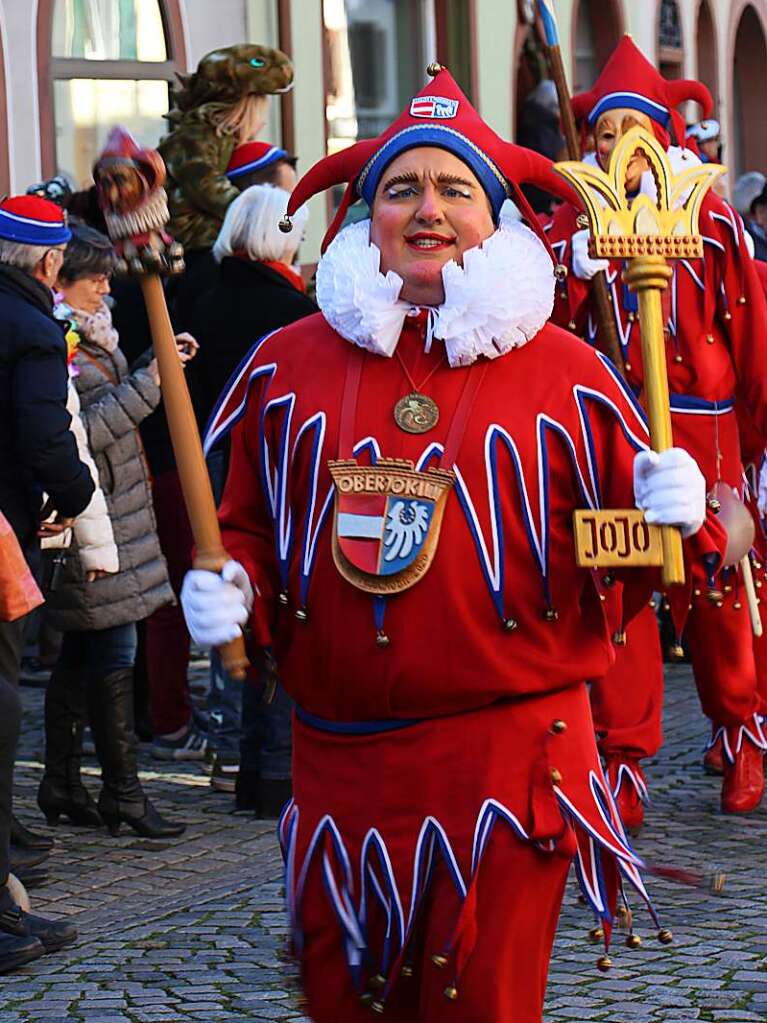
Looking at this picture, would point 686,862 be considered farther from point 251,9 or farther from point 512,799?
point 251,9

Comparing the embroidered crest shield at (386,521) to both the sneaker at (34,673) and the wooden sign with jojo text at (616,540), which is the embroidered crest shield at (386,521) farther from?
the sneaker at (34,673)

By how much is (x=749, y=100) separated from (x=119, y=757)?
14.5m

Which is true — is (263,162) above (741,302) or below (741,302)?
above

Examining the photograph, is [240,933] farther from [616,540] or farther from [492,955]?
[616,540]

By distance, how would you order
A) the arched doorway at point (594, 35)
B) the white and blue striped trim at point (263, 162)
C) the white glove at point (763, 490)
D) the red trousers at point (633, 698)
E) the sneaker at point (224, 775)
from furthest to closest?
the arched doorway at point (594, 35), the white and blue striped trim at point (263, 162), the sneaker at point (224, 775), the white glove at point (763, 490), the red trousers at point (633, 698)

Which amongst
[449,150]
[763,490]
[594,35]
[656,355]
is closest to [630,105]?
[763,490]

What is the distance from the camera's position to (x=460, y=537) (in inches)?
139

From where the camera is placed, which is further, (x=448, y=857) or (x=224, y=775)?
(x=224, y=775)

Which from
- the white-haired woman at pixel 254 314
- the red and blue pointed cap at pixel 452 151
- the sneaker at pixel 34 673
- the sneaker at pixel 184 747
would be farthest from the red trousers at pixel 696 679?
the sneaker at pixel 34 673

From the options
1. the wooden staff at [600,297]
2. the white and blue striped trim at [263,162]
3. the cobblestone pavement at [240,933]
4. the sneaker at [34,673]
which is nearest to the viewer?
the cobblestone pavement at [240,933]

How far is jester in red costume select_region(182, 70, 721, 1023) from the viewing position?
3.52 meters

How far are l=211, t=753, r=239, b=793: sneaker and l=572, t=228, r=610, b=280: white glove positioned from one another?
2.04 m

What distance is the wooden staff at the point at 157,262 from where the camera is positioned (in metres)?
3.46

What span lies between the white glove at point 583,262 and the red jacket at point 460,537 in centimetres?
273
